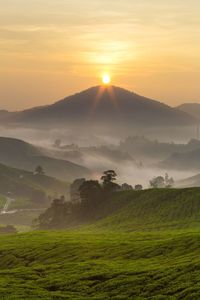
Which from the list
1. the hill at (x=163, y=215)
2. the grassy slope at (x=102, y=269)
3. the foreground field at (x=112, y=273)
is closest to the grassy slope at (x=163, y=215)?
the hill at (x=163, y=215)

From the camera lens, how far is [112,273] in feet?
232

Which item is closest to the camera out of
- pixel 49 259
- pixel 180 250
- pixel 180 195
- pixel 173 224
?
pixel 180 250

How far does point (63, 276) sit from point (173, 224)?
83869 millimetres

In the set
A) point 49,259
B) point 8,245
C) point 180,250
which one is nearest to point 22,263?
point 49,259

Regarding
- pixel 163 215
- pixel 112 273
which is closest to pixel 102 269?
pixel 112 273

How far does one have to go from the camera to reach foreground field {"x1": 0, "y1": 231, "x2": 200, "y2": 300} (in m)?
60.2

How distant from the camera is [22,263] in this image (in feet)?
328

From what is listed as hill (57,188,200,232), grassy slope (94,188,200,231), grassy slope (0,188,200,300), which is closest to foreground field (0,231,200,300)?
grassy slope (0,188,200,300)

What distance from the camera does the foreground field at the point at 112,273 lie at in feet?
197

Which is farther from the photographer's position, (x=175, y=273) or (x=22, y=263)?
(x=22, y=263)

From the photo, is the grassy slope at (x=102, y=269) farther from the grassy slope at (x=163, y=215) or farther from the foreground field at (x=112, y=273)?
the grassy slope at (x=163, y=215)

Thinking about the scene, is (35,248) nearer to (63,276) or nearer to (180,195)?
(63,276)

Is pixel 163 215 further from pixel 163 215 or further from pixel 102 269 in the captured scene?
pixel 102 269

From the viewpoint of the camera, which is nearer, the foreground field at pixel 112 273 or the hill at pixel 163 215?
the foreground field at pixel 112 273
